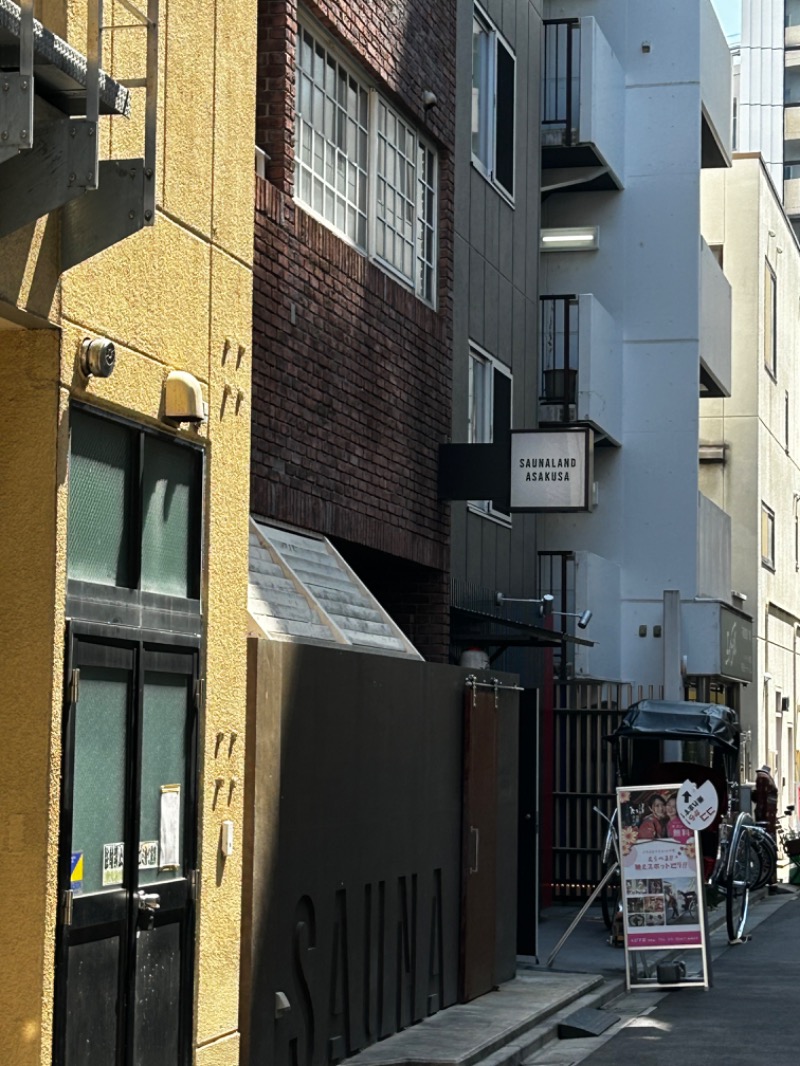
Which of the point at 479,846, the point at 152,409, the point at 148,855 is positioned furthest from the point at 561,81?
the point at 148,855

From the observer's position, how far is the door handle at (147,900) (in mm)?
8734

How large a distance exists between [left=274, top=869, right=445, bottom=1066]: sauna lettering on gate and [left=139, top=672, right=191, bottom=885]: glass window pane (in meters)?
2.00

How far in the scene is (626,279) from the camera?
2798cm

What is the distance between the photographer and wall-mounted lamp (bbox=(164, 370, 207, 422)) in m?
9.00

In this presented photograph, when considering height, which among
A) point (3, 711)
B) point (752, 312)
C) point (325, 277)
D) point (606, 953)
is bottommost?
point (606, 953)

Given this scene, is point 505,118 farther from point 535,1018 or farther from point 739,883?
point 535,1018

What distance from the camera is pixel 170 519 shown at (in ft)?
30.3

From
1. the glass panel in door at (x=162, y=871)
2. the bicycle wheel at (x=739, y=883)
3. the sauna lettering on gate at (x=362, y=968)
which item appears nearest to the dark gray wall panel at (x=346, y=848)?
the sauna lettering on gate at (x=362, y=968)

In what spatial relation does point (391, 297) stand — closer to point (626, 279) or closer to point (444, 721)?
point (444, 721)

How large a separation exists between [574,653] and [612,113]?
7.46 m

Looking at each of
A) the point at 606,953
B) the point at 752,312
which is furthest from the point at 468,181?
the point at 752,312

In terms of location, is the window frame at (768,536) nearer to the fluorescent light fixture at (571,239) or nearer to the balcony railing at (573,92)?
the fluorescent light fixture at (571,239)

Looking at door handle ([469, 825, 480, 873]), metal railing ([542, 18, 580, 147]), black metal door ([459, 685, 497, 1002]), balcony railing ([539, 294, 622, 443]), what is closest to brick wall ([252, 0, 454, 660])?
black metal door ([459, 685, 497, 1002])

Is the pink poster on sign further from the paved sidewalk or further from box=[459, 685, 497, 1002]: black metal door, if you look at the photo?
box=[459, 685, 497, 1002]: black metal door
